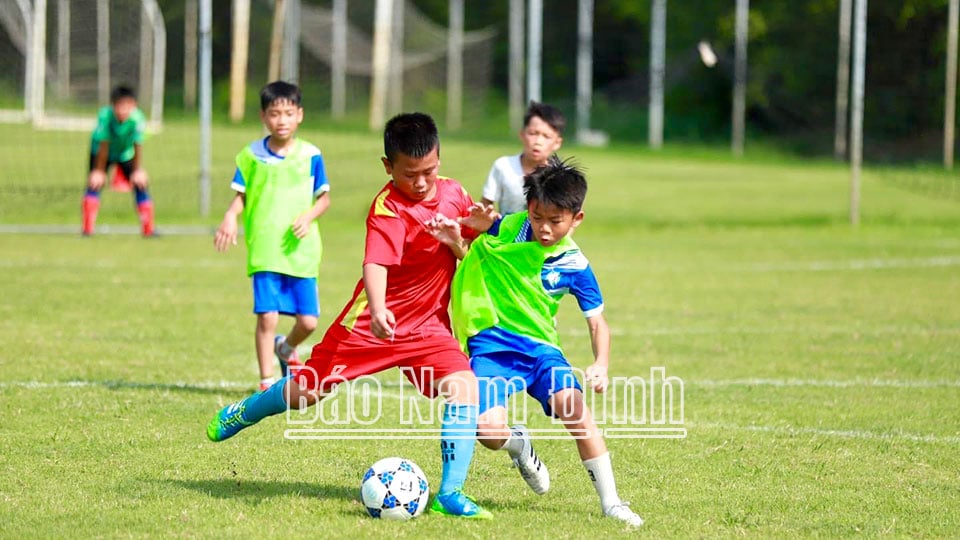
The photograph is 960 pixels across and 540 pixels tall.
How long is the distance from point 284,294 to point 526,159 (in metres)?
1.88

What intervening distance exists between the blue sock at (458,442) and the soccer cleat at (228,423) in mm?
1164

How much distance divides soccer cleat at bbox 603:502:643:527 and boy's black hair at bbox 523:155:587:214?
4.05ft

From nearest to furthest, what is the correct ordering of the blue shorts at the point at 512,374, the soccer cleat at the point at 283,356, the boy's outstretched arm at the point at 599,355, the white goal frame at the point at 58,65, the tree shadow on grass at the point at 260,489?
the boy's outstretched arm at the point at 599,355 < the blue shorts at the point at 512,374 < the tree shadow on grass at the point at 260,489 < the soccer cleat at the point at 283,356 < the white goal frame at the point at 58,65

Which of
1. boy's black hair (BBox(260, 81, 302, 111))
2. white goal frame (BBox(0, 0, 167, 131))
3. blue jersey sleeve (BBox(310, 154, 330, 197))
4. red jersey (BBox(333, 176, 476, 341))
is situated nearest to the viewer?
red jersey (BBox(333, 176, 476, 341))

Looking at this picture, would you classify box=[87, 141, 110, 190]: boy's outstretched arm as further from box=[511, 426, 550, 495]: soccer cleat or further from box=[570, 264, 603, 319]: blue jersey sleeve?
box=[570, 264, 603, 319]: blue jersey sleeve

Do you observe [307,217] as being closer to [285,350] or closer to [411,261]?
[285,350]

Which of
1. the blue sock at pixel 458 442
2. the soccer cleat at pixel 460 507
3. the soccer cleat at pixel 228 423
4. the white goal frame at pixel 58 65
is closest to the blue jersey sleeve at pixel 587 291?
the blue sock at pixel 458 442

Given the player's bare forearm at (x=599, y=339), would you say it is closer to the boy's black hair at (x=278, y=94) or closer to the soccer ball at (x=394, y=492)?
the soccer ball at (x=394, y=492)

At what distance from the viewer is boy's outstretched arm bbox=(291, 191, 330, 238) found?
26.3 feet

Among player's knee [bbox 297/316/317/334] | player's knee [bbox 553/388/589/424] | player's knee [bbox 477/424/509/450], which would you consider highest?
player's knee [bbox 553/388/589/424]

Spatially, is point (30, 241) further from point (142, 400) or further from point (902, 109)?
point (902, 109)

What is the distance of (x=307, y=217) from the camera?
26.6 feet

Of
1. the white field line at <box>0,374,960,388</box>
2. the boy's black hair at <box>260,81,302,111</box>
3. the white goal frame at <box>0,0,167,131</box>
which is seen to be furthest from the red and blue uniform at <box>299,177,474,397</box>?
the white goal frame at <box>0,0,167,131</box>

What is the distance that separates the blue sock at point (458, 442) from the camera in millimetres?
5473
